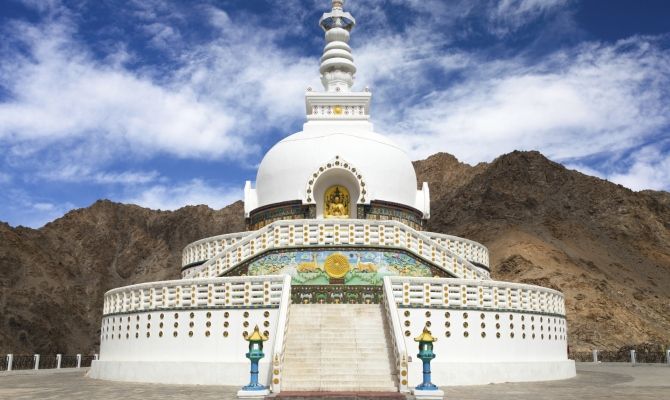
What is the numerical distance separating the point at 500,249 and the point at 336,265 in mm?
45392

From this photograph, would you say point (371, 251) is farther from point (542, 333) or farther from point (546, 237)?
point (546, 237)

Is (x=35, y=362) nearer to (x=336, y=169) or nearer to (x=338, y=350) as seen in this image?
(x=336, y=169)

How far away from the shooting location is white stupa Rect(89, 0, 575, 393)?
15914 mm

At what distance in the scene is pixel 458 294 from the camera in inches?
717

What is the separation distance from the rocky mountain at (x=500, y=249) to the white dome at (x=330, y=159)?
2729cm

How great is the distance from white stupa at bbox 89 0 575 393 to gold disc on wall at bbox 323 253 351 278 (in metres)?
0.03

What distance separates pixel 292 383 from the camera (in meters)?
14.6

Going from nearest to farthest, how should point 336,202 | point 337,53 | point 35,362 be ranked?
point 336,202 < point 35,362 < point 337,53

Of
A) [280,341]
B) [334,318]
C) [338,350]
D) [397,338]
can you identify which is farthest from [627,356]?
[280,341]

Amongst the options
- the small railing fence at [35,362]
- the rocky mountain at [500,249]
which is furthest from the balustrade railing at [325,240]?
the rocky mountain at [500,249]

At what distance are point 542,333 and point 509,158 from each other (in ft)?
204

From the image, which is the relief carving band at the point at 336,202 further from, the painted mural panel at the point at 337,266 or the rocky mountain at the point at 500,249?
the rocky mountain at the point at 500,249

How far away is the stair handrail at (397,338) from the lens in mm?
14442

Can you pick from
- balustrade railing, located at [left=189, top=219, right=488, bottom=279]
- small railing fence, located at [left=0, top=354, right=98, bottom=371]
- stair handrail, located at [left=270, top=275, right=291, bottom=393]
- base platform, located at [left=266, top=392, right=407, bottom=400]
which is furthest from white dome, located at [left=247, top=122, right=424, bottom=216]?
base platform, located at [left=266, top=392, right=407, bottom=400]
